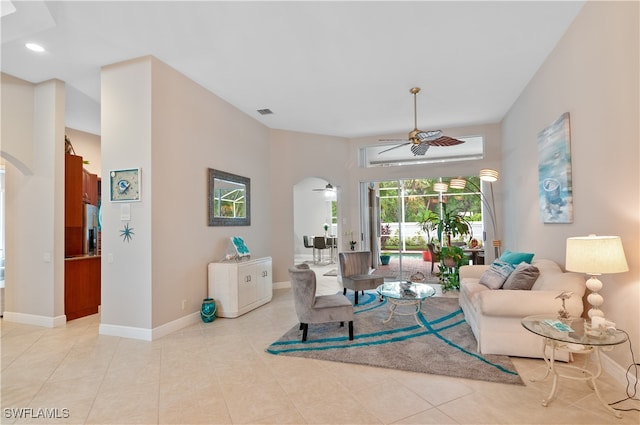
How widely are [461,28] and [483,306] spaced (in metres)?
2.86

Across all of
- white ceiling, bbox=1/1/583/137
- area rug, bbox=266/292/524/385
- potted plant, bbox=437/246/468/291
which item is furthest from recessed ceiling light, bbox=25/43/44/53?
potted plant, bbox=437/246/468/291

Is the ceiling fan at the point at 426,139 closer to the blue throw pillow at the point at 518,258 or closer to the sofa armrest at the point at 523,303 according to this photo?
the blue throw pillow at the point at 518,258

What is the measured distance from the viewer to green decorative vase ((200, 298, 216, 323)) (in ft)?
14.9

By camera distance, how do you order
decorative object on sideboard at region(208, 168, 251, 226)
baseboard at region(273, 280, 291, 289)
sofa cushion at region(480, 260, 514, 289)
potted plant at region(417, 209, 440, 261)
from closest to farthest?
sofa cushion at region(480, 260, 514, 289)
decorative object on sideboard at region(208, 168, 251, 226)
baseboard at region(273, 280, 291, 289)
potted plant at region(417, 209, 440, 261)

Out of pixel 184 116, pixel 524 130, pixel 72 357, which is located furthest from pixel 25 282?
pixel 524 130

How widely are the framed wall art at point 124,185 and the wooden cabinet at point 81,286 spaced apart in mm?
1577

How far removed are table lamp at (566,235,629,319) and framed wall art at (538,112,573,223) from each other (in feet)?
3.77

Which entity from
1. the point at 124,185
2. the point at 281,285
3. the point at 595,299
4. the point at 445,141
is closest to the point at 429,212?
the point at 445,141

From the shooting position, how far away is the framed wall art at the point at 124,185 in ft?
13.2

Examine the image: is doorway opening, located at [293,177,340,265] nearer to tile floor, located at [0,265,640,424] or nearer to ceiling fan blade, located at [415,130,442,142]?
ceiling fan blade, located at [415,130,442,142]

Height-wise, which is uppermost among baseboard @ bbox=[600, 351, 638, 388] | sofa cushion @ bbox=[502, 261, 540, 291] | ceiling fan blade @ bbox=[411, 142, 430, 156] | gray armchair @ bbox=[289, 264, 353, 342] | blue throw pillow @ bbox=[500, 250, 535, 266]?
ceiling fan blade @ bbox=[411, 142, 430, 156]

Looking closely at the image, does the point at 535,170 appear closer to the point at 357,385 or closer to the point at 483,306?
Answer: the point at 483,306

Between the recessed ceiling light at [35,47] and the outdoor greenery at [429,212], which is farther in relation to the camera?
the outdoor greenery at [429,212]

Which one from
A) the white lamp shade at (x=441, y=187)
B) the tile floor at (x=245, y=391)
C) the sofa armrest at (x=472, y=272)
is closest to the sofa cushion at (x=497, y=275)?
the sofa armrest at (x=472, y=272)
